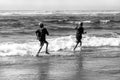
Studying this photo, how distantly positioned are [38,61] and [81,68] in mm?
2348

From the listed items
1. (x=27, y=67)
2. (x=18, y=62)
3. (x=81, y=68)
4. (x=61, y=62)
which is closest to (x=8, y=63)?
(x=18, y=62)

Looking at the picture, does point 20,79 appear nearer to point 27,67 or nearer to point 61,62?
point 27,67

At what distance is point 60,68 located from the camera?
1088 cm

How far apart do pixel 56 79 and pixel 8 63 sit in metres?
3.47

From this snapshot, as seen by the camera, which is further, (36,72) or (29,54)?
(29,54)

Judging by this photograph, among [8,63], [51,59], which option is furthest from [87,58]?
[8,63]

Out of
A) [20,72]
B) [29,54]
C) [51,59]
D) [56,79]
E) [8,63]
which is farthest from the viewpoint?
[29,54]

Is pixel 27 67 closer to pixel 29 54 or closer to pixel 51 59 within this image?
pixel 51 59

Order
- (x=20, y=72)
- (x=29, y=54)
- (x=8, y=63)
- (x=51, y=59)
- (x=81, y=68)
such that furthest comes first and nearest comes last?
(x=29, y=54)
(x=51, y=59)
(x=8, y=63)
(x=81, y=68)
(x=20, y=72)

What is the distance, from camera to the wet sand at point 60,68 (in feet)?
31.1

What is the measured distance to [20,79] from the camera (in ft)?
29.9

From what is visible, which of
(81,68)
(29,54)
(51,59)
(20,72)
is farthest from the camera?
(29,54)

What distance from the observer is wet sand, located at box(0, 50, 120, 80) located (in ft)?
31.1

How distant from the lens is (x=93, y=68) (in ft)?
35.4
